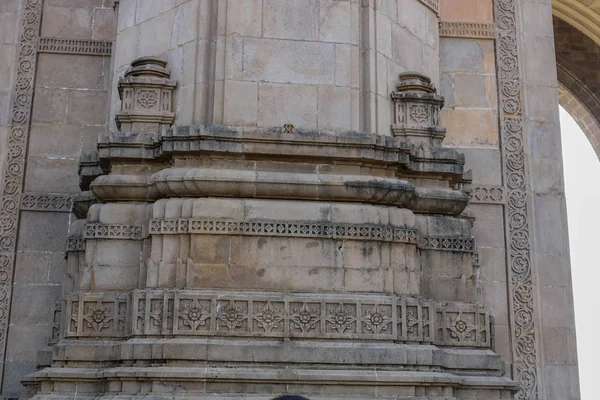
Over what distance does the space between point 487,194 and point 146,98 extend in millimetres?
5621

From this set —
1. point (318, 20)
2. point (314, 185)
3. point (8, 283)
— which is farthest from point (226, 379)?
point (8, 283)

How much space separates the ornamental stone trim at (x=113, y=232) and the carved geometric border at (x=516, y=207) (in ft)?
19.6

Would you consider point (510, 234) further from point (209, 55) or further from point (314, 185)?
point (209, 55)

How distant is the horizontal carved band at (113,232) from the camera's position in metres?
8.59

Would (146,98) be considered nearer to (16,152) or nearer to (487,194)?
(16,152)

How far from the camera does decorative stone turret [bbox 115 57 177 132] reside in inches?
359

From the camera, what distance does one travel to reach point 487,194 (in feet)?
40.3

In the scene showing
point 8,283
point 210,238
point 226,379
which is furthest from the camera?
point 8,283

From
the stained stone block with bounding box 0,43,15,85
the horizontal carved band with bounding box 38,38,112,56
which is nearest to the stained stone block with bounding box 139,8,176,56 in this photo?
the horizontal carved band with bounding box 38,38,112,56

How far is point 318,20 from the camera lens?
372 inches

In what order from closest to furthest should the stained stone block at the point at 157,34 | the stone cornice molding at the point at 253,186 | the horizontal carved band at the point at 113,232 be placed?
the stone cornice molding at the point at 253,186 → the horizontal carved band at the point at 113,232 → the stained stone block at the point at 157,34

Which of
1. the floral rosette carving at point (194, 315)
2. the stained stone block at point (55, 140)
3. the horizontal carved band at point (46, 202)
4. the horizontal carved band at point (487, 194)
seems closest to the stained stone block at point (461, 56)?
the horizontal carved band at point (487, 194)

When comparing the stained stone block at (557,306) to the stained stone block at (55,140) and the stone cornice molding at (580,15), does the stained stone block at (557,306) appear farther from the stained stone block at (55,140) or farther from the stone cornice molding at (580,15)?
the stone cornice molding at (580,15)

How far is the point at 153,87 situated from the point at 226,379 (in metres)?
3.52
